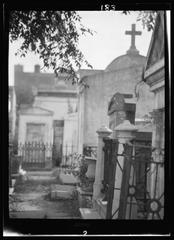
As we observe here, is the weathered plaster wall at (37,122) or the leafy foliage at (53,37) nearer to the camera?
the leafy foliage at (53,37)

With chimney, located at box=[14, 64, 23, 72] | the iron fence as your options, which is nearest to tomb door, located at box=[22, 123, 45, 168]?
the iron fence

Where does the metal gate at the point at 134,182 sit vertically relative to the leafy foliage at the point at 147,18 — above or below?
below

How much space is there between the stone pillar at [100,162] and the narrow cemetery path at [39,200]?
0.26 metres

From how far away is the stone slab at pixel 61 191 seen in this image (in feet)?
9.31

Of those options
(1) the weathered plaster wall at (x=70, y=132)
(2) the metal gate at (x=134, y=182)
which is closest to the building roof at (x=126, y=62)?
A: (1) the weathered plaster wall at (x=70, y=132)

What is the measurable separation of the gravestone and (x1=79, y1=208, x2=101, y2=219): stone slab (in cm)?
71

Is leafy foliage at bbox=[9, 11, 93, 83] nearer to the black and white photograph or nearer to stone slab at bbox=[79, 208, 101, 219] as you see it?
the black and white photograph

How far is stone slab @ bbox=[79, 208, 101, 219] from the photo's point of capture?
282 cm

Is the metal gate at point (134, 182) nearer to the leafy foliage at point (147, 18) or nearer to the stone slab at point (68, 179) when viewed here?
the stone slab at point (68, 179)

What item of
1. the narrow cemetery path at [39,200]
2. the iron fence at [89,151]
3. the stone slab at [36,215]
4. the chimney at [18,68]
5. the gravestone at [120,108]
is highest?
the chimney at [18,68]

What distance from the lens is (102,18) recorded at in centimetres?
281
